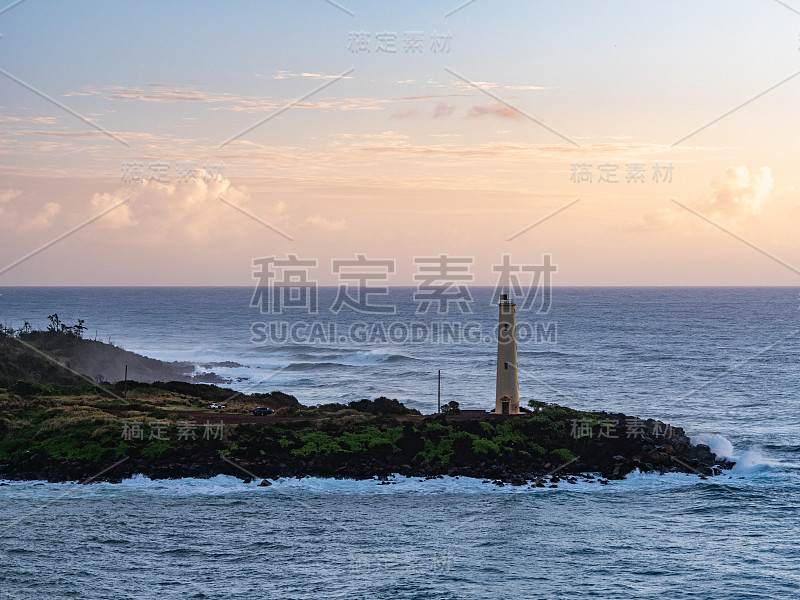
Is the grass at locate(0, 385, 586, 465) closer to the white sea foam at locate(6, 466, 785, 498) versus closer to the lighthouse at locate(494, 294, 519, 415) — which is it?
the lighthouse at locate(494, 294, 519, 415)

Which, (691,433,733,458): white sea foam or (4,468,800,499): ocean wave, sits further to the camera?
(691,433,733,458): white sea foam

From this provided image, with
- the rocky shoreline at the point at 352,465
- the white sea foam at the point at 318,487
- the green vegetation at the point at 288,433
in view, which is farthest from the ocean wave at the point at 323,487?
the green vegetation at the point at 288,433

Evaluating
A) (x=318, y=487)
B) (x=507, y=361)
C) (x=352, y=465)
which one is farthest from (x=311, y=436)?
(x=507, y=361)

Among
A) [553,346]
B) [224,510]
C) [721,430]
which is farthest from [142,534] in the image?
[553,346]

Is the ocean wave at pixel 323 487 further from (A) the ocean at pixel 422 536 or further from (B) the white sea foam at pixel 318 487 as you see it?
(A) the ocean at pixel 422 536

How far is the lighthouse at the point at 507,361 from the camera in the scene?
4681 cm

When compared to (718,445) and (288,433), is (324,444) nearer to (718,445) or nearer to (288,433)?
(288,433)

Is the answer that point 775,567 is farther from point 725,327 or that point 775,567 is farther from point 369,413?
point 725,327

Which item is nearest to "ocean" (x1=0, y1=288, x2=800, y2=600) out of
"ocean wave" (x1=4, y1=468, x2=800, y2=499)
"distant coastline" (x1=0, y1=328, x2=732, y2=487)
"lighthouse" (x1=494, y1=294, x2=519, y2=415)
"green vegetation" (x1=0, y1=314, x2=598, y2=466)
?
"ocean wave" (x1=4, y1=468, x2=800, y2=499)

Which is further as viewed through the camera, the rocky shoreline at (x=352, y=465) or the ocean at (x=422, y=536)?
the rocky shoreline at (x=352, y=465)

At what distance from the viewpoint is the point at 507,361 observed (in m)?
47.1

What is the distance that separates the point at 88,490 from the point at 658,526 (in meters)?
27.9

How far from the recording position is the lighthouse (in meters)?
46.8

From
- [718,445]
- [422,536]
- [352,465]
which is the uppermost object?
[718,445]
